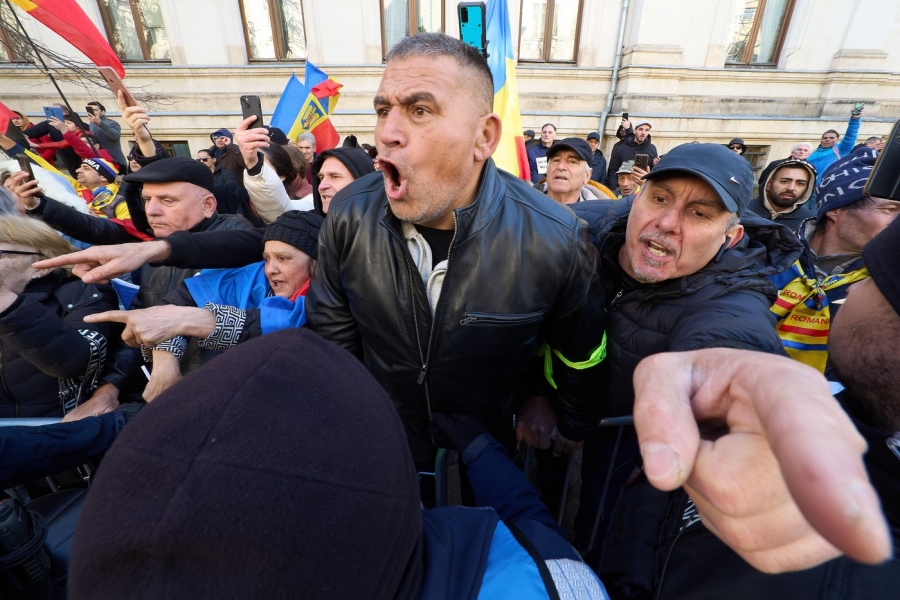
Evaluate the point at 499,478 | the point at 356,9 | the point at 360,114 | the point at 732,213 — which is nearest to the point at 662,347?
the point at 732,213

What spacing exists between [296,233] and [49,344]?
3.76ft

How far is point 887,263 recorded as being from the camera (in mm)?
827

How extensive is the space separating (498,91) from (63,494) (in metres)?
3.87

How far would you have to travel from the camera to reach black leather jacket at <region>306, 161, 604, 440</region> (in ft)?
5.18

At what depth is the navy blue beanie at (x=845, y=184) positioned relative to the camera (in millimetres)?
2381

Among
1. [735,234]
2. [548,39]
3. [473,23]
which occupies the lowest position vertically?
[735,234]

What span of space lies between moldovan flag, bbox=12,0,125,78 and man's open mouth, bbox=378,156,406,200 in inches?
147

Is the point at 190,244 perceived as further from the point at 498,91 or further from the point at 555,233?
the point at 498,91

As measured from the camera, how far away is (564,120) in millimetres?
10570

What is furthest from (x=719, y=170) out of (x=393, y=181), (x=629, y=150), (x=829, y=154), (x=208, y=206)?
(x=829, y=154)

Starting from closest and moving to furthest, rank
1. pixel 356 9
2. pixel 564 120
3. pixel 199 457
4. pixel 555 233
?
pixel 199 457, pixel 555 233, pixel 356 9, pixel 564 120

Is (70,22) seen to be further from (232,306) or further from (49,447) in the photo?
(49,447)

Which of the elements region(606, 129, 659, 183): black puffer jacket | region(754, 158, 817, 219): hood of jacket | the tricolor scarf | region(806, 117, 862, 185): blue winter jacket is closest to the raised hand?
the tricolor scarf

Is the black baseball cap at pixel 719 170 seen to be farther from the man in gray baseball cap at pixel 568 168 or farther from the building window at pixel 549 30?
the building window at pixel 549 30
